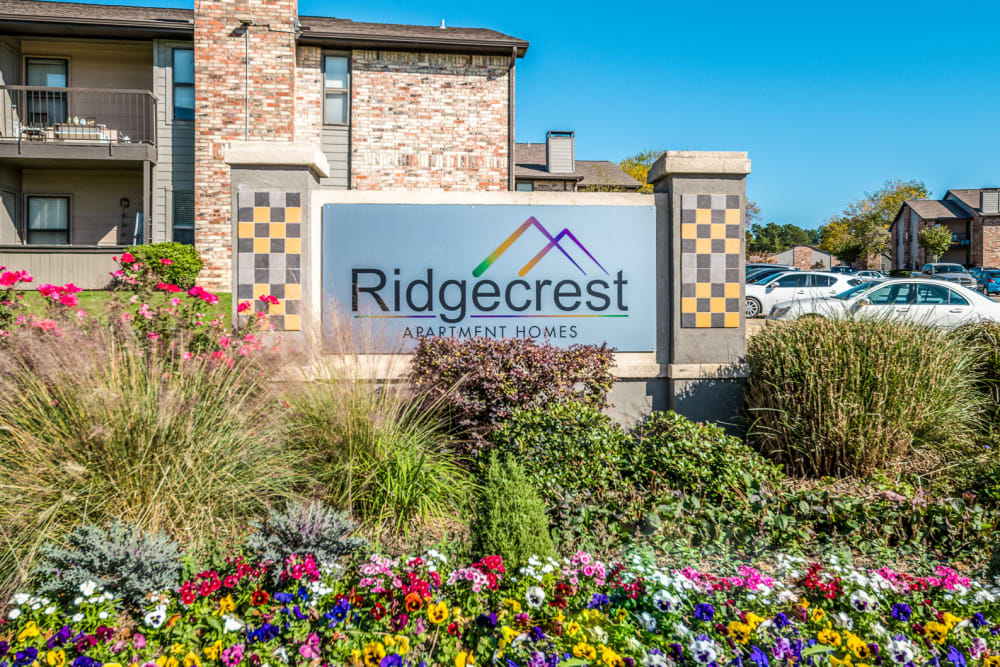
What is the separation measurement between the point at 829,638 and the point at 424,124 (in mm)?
16027

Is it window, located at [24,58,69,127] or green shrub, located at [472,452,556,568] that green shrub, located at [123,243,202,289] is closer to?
window, located at [24,58,69,127]

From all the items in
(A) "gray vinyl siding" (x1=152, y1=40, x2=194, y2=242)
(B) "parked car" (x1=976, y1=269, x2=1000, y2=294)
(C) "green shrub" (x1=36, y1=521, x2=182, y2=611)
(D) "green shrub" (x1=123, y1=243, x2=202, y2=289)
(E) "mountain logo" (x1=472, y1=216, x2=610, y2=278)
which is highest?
(A) "gray vinyl siding" (x1=152, y1=40, x2=194, y2=242)

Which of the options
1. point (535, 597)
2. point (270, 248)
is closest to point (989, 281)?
point (270, 248)

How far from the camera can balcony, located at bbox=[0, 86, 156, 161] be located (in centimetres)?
1591

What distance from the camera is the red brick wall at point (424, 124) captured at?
55.2 feet

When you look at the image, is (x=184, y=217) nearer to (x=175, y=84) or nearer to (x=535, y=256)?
(x=175, y=84)

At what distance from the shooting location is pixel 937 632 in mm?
2707

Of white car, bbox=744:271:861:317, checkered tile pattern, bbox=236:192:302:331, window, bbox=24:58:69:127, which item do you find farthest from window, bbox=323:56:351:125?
checkered tile pattern, bbox=236:192:302:331

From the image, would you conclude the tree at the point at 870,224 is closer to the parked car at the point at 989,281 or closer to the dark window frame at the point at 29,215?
the parked car at the point at 989,281

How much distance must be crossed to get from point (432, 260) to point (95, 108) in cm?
1556

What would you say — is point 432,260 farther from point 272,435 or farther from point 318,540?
point 318,540

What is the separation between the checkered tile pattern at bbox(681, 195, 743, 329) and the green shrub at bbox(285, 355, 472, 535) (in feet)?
9.86

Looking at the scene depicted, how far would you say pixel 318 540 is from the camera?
10.5 ft

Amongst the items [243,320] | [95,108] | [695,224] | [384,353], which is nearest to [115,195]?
[95,108]
